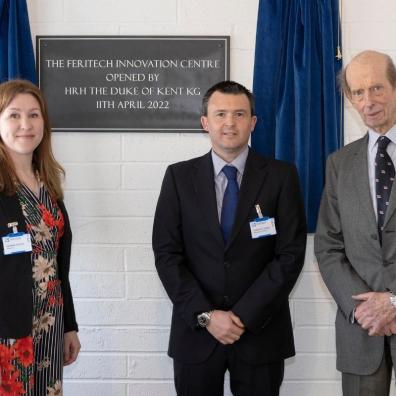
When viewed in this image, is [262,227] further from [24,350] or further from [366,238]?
[24,350]

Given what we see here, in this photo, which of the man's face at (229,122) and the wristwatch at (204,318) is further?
the man's face at (229,122)

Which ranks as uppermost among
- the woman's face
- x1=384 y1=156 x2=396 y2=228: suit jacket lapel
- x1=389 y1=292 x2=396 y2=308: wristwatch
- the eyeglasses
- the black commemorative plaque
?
the black commemorative plaque

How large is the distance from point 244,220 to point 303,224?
0.25 m

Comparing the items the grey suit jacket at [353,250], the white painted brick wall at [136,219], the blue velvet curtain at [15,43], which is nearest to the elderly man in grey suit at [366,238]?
the grey suit jacket at [353,250]

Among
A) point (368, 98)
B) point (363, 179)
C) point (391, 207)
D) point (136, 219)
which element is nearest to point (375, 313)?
point (391, 207)

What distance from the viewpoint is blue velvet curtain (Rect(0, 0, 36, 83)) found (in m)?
2.69

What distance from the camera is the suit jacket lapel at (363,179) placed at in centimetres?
198

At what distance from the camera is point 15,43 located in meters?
2.70

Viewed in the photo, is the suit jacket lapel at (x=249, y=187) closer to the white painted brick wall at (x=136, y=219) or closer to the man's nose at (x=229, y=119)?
the man's nose at (x=229, y=119)

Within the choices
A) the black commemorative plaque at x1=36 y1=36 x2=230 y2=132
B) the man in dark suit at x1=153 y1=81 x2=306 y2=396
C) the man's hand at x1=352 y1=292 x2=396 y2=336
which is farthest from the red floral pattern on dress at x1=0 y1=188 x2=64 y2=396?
the man's hand at x1=352 y1=292 x2=396 y2=336

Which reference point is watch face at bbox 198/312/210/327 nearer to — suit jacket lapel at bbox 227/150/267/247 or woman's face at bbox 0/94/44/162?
suit jacket lapel at bbox 227/150/267/247

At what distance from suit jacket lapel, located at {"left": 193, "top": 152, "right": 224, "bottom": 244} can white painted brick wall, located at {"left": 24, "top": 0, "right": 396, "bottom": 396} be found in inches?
22.1

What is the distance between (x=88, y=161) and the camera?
9.35 feet

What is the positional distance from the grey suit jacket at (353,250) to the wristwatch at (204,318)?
0.45 meters
